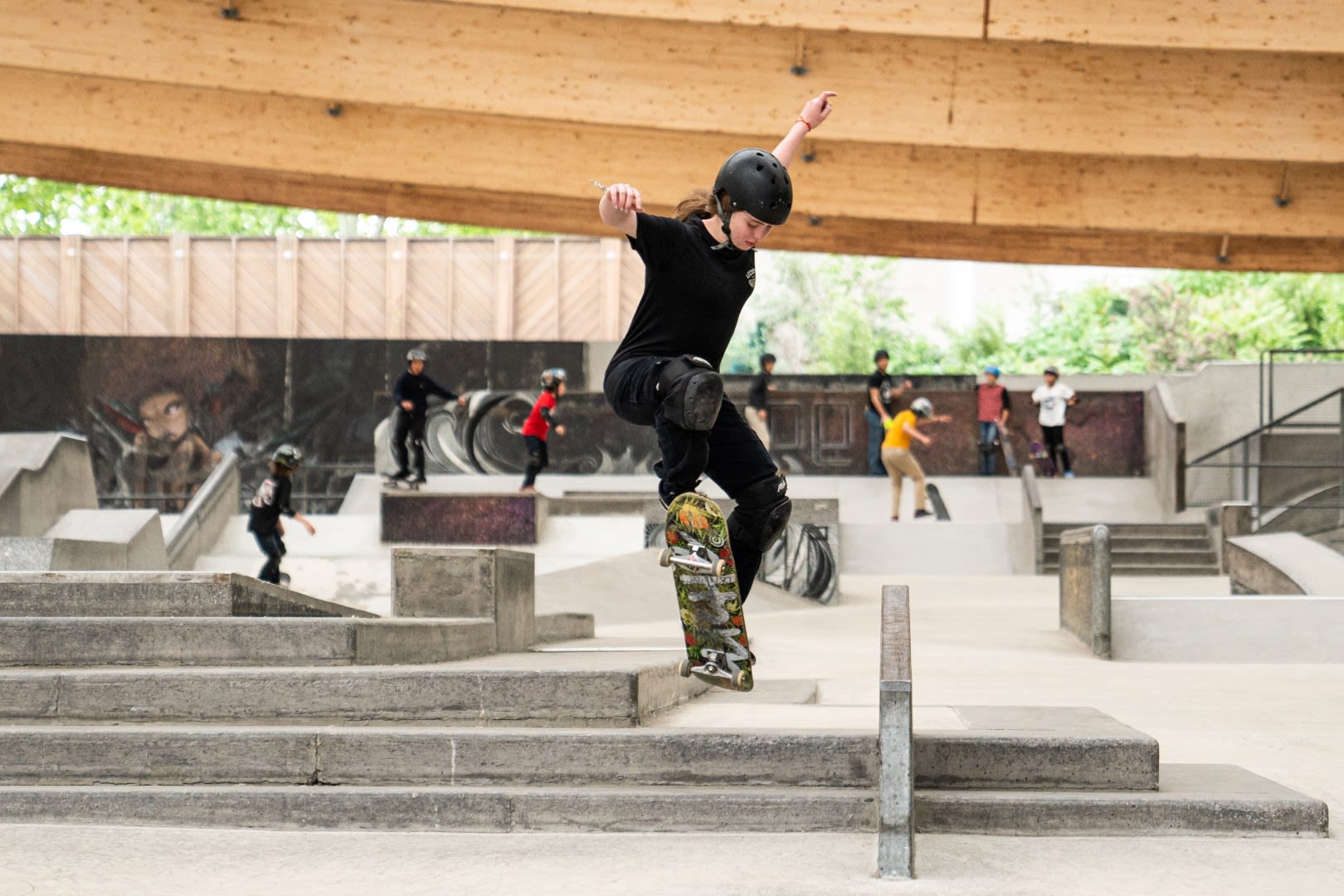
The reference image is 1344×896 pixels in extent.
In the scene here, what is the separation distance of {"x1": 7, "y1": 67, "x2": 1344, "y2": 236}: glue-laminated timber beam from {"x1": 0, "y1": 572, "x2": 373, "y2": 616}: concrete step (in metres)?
9.32

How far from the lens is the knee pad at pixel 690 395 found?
3971 mm

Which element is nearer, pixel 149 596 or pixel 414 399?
pixel 149 596

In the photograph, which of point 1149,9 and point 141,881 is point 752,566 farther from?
point 1149,9

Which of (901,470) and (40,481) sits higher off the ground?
(901,470)

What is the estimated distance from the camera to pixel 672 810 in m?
3.94

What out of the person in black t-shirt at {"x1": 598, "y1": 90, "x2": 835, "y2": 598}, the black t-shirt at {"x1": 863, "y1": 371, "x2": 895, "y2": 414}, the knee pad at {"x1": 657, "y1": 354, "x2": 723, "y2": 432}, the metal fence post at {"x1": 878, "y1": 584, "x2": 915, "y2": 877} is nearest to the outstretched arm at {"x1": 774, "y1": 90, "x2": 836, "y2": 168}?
the person in black t-shirt at {"x1": 598, "y1": 90, "x2": 835, "y2": 598}

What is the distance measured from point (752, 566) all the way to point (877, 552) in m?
12.9

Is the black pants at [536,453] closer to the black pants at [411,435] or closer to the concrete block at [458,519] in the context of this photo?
the concrete block at [458,519]

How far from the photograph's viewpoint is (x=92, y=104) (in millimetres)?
13547

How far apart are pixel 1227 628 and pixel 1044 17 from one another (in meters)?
5.68

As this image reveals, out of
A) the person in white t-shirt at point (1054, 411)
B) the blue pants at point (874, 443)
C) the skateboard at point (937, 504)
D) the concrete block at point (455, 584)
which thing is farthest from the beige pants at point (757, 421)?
the concrete block at point (455, 584)

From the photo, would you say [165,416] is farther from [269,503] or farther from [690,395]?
[690,395]

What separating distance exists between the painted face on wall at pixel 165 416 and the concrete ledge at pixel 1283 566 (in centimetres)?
1650

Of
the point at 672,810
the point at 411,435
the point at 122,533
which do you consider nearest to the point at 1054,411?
the point at 411,435
